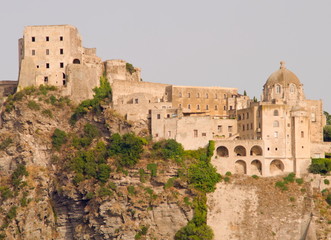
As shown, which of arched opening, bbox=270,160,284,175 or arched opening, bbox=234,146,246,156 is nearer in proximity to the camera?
arched opening, bbox=270,160,284,175

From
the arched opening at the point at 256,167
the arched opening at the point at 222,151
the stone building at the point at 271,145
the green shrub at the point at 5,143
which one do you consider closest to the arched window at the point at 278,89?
the stone building at the point at 271,145

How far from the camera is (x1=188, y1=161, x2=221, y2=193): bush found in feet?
339

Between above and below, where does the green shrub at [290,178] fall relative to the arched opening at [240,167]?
below

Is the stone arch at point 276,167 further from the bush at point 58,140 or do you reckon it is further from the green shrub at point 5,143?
the green shrub at point 5,143

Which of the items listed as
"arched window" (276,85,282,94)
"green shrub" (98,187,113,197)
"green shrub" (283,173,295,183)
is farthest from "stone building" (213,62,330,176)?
"green shrub" (98,187,113,197)

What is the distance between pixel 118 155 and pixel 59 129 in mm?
9089

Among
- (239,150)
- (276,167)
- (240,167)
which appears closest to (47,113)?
(239,150)

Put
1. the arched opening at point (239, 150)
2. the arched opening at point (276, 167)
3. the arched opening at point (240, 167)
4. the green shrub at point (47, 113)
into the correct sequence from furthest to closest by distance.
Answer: the green shrub at point (47, 113) < the arched opening at point (239, 150) < the arched opening at point (276, 167) < the arched opening at point (240, 167)

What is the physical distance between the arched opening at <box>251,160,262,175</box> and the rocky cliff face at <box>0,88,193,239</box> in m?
7.41

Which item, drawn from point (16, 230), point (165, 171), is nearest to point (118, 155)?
point (165, 171)

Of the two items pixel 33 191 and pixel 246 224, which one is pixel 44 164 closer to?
pixel 33 191

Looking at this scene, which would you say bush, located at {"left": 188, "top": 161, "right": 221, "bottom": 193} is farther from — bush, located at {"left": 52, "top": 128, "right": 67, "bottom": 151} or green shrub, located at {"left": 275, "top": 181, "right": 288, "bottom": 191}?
bush, located at {"left": 52, "top": 128, "right": 67, "bottom": 151}

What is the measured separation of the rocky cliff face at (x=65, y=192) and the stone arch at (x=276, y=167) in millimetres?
9225

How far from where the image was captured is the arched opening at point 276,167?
347 ft
